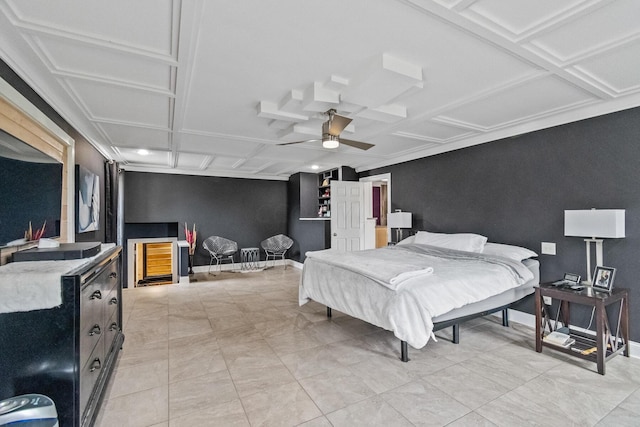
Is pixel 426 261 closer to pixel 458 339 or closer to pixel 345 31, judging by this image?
pixel 458 339

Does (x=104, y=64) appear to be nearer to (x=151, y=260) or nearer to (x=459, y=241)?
(x=459, y=241)

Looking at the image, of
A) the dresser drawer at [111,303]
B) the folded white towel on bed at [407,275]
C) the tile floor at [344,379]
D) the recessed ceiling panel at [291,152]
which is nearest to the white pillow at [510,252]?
the tile floor at [344,379]

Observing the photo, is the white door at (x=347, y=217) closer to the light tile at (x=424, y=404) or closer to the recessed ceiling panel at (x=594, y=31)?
the light tile at (x=424, y=404)

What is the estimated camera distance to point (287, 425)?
188 cm

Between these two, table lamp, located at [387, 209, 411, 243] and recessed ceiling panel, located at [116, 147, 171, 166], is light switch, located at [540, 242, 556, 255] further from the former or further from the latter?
recessed ceiling panel, located at [116, 147, 171, 166]

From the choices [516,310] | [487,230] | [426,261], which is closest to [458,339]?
[426,261]

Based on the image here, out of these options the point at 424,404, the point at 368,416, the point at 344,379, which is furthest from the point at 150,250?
the point at 424,404

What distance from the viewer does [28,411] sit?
123 cm

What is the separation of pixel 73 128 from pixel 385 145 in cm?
395

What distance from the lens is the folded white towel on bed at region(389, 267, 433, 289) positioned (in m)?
2.63

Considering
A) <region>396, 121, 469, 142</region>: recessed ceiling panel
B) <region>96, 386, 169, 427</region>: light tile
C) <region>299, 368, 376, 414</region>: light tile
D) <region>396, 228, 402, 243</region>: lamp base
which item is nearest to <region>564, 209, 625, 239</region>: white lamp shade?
<region>396, 121, 469, 142</region>: recessed ceiling panel

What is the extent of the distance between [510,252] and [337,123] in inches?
97.5

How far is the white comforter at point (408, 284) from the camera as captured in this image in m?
2.57

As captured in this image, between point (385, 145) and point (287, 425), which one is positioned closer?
point (287, 425)
